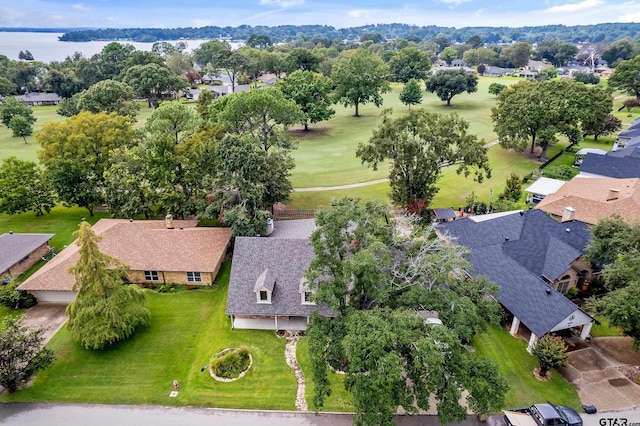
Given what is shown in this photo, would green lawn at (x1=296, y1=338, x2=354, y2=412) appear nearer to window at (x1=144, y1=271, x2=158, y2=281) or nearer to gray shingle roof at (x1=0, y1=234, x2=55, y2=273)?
window at (x1=144, y1=271, x2=158, y2=281)

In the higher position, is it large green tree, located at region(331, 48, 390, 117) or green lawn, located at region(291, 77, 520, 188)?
large green tree, located at region(331, 48, 390, 117)

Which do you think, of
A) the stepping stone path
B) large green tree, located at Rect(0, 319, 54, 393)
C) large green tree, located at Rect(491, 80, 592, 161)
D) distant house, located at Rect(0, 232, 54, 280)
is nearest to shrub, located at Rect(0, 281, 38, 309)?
distant house, located at Rect(0, 232, 54, 280)

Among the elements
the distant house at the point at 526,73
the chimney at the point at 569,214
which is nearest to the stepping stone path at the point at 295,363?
the chimney at the point at 569,214

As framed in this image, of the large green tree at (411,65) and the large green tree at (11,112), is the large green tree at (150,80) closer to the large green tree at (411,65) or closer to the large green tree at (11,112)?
the large green tree at (11,112)

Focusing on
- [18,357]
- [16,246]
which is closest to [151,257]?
[18,357]

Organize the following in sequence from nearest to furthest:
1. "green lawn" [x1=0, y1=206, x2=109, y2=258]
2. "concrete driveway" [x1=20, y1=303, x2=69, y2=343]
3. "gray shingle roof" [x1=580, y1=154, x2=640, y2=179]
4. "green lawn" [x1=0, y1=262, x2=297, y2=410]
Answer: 1. "green lawn" [x1=0, y1=262, x2=297, y2=410]
2. "concrete driveway" [x1=20, y1=303, x2=69, y2=343]
3. "green lawn" [x1=0, y1=206, x2=109, y2=258]
4. "gray shingle roof" [x1=580, y1=154, x2=640, y2=179]

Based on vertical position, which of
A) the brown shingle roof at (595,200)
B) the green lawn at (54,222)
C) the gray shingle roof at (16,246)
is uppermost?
the brown shingle roof at (595,200)
